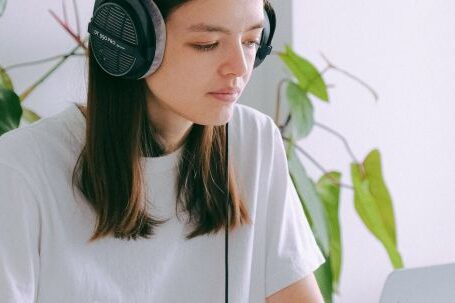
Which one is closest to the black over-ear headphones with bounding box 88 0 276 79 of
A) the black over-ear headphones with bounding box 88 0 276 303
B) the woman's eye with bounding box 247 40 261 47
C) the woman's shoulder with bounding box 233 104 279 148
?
the black over-ear headphones with bounding box 88 0 276 303

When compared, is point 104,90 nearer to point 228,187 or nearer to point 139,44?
point 139,44

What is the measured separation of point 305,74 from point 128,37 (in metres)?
0.79

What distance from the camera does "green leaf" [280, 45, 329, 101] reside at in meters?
1.71

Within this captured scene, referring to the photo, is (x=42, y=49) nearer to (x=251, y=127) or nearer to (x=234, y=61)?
(x=251, y=127)

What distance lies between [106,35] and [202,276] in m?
0.40

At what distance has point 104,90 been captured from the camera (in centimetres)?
114

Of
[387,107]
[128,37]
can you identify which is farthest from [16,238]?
[387,107]

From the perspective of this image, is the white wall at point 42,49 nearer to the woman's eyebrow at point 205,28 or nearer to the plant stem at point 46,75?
the plant stem at point 46,75

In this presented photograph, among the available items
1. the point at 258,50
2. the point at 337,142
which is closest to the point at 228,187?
the point at 258,50

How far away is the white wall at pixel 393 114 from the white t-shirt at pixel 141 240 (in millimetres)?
590

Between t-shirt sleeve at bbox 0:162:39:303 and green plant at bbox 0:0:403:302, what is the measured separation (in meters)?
0.75

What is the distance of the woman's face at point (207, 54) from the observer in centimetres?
104

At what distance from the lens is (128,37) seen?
1.02 meters

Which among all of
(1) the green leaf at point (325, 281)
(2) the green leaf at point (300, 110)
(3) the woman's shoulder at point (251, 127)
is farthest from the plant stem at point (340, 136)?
(3) the woman's shoulder at point (251, 127)
